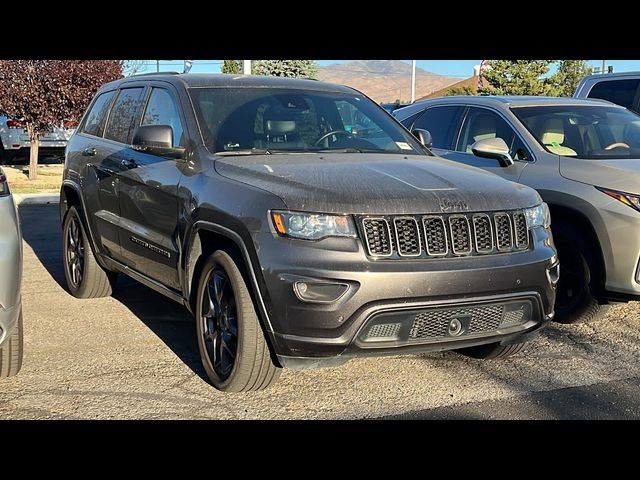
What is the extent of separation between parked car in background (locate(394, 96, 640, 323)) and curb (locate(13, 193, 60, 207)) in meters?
8.57

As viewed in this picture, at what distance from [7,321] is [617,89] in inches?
312

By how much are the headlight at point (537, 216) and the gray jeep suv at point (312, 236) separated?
1 cm

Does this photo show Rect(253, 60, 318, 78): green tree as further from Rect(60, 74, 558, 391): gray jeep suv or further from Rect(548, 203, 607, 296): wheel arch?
Rect(60, 74, 558, 391): gray jeep suv

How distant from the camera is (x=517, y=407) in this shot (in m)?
4.01

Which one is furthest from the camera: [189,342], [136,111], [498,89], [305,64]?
[305,64]

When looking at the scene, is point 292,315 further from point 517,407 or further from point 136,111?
point 136,111

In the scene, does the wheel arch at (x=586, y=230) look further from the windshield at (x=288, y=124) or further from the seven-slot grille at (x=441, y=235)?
the seven-slot grille at (x=441, y=235)

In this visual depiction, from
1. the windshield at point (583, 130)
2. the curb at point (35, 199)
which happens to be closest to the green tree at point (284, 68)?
the curb at point (35, 199)

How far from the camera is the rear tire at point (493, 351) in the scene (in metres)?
4.59

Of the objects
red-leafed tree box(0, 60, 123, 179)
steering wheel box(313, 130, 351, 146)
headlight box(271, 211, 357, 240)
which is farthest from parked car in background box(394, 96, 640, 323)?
red-leafed tree box(0, 60, 123, 179)

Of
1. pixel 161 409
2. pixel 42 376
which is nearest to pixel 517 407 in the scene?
pixel 161 409

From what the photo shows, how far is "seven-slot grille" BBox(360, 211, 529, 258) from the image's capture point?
11.8 ft

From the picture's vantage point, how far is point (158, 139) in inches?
178

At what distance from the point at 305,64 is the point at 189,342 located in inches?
1482
